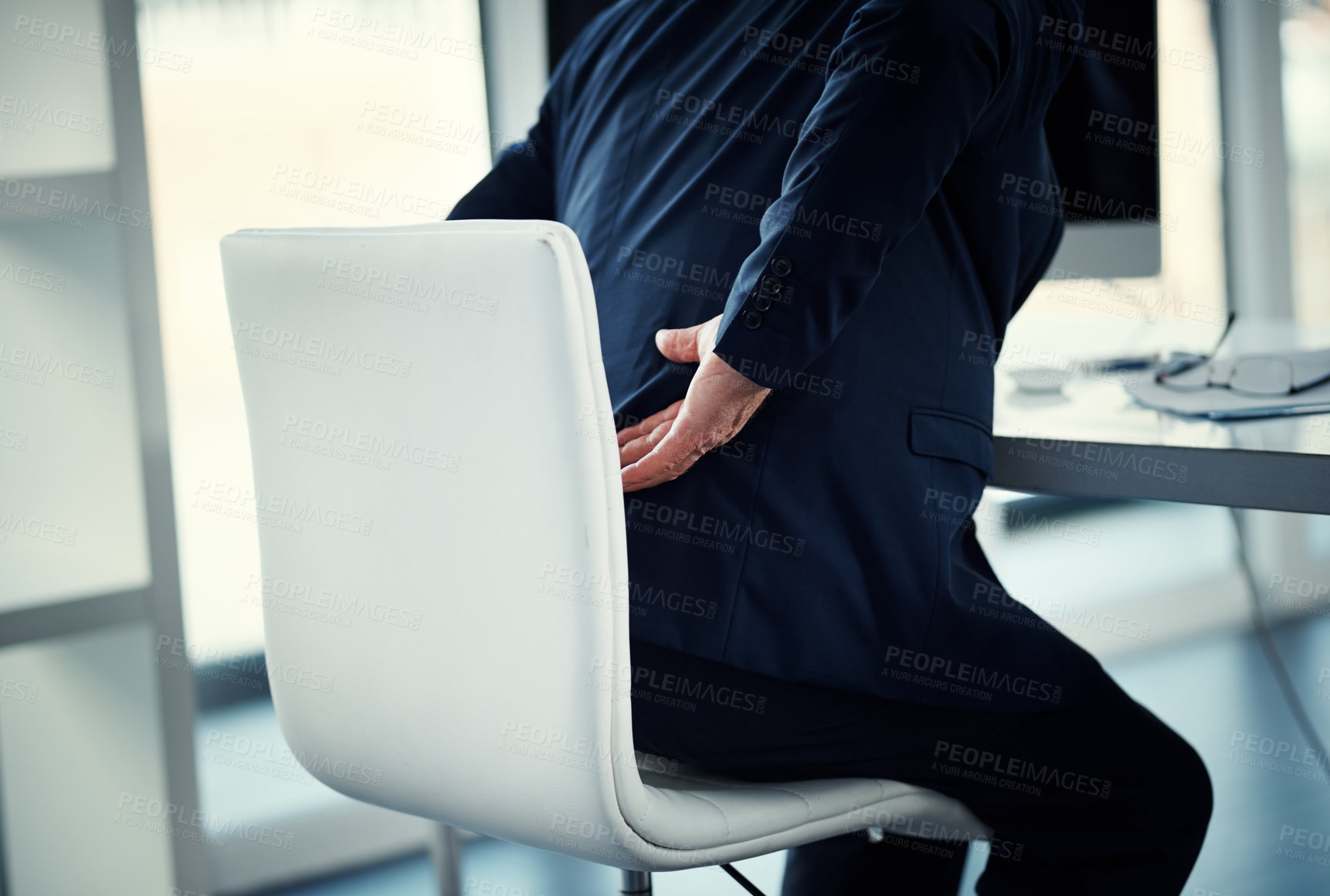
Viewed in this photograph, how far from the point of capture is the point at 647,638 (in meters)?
0.82

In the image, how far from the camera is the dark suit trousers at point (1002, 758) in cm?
85

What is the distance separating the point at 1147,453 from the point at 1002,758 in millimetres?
283

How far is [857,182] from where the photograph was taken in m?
0.74

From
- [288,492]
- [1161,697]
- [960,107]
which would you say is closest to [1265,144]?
[1161,697]

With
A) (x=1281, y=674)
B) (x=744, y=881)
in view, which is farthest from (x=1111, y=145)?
(x=1281, y=674)

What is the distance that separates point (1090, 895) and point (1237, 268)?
2903 mm

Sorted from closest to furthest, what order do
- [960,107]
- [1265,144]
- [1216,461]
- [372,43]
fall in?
1. [960,107]
2. [1216,461]
3. [372,43]
4. [1265,144]

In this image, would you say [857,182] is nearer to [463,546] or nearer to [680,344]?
[680,344]

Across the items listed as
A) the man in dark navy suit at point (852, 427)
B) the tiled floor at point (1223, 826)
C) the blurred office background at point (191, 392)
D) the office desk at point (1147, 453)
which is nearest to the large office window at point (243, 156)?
the blurred office background at point (191, 392)

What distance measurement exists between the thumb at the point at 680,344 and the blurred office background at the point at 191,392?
0.87 meters

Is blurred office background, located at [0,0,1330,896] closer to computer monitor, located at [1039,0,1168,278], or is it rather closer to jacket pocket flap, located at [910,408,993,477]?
computer monitor, located at [1039,0,1168,278]

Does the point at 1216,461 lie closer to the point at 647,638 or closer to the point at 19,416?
the point at 647,638

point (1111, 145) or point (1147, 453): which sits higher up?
point (1111, 145)

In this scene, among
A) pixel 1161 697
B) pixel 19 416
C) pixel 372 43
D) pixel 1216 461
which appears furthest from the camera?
pixel 1161 697
